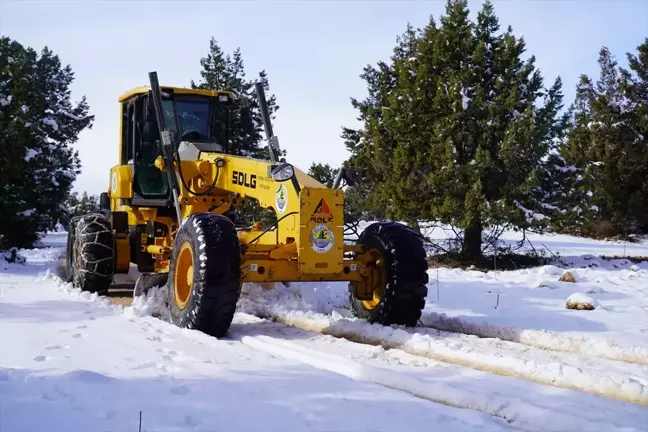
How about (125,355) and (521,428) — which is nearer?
(521,428)

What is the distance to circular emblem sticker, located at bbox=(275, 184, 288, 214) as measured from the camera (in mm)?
6680

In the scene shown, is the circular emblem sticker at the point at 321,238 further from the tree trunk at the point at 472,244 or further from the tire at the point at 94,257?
the tree trunk at the point at 472,244

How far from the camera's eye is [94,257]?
9094 millimetres

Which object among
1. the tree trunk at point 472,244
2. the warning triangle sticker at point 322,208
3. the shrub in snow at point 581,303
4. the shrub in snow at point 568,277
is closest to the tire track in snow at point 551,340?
the warning triangle sticker at point 322,208

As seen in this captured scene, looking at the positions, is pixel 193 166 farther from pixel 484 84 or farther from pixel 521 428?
pixel 484 84

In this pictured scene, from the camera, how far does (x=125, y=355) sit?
495 cm

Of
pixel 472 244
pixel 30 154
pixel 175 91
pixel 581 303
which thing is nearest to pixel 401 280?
pixel 581 303

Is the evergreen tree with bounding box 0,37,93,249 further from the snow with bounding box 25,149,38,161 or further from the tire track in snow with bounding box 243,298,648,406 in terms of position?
the tire track in snow with bounding box 243,298,648,406

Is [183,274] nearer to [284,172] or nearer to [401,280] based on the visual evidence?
[284,172]

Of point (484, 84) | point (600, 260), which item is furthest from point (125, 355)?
point (600, 260)

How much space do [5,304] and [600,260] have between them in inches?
584

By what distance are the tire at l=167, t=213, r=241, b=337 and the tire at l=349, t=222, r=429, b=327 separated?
5.33ft

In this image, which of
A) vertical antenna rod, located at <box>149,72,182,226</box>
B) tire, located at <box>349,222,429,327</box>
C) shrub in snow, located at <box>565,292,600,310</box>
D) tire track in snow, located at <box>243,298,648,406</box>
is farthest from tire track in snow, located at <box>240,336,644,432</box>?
shrub in snow, located at <box>565,292,600,310</box>

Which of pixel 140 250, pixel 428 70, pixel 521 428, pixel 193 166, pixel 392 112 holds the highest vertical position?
pixel 428 70
